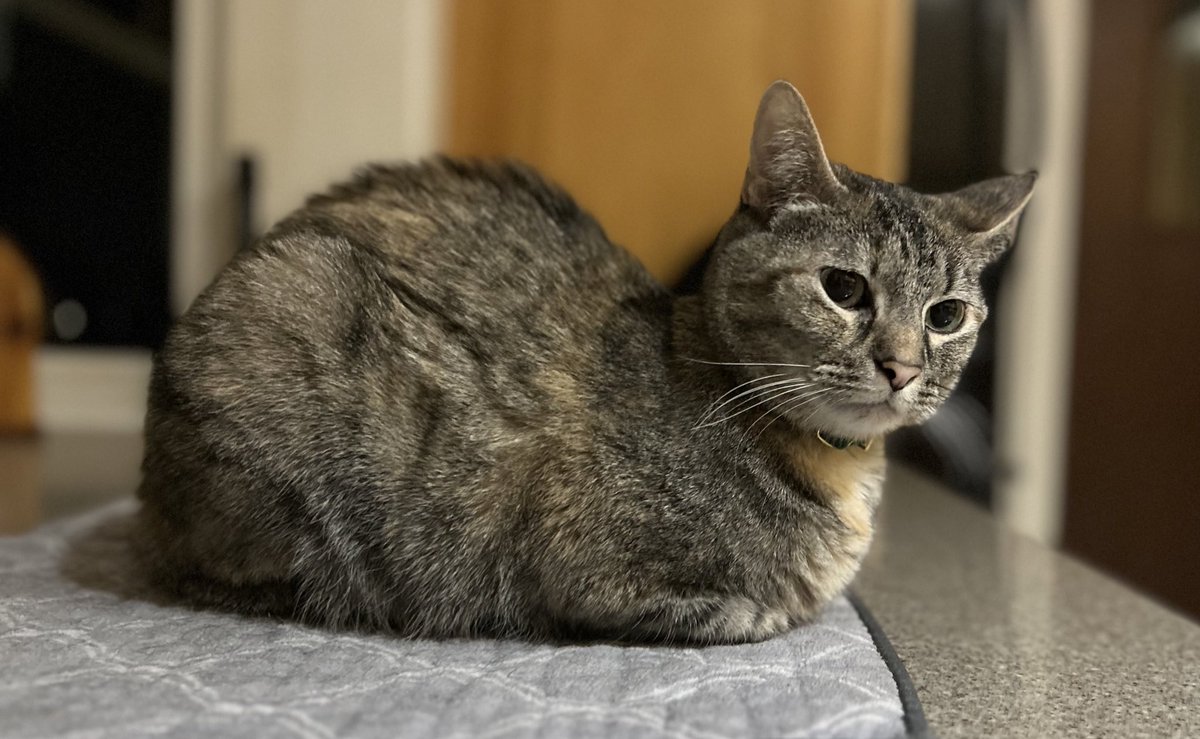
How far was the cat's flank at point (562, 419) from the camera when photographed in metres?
0.84

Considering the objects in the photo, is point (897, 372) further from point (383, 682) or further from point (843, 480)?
point (383, 682)

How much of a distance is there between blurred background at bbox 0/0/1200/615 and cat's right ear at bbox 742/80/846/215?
94 cm

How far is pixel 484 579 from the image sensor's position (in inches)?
34.3

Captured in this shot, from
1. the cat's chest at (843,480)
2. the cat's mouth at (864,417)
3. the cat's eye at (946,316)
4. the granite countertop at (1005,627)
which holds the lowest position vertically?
the granite countertop at (1005,627)

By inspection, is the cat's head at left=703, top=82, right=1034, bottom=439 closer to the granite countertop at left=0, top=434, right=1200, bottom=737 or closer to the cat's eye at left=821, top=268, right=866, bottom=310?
the cat's eye at left=821, top=268, right=866, bottom=310

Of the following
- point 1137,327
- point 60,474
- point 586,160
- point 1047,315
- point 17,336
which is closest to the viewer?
point 60,474

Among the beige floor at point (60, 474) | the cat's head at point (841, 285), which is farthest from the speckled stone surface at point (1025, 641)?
the beige floor at point (60, 474)

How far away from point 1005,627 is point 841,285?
46 cm

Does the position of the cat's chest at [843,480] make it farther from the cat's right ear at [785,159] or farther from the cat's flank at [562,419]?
the cat's right ear at [785,159]

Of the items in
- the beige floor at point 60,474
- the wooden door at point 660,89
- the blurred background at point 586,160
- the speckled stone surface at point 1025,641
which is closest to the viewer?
the speckled stone surface at point 1025,641

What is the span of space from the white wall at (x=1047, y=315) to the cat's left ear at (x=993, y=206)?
1768 millimetres

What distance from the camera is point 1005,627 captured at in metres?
1.01

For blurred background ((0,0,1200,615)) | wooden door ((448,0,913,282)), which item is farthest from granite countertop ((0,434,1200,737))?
blurred background ((0,0,1200,615))

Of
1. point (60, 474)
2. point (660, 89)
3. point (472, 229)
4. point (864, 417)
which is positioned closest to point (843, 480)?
point (864, 417)
